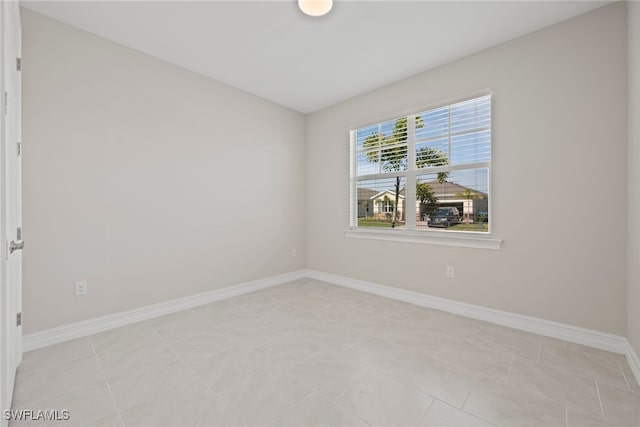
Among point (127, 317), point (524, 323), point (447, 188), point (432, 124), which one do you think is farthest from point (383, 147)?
point (127, 317)

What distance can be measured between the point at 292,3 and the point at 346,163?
7.18ft

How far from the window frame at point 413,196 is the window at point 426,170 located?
1 cm

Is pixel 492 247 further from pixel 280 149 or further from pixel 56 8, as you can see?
pixel 56 8

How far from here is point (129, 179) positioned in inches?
110

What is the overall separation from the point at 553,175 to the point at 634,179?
0.52 meters

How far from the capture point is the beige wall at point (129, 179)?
7.64 ft

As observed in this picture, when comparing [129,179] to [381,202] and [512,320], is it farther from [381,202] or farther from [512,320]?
[512,320]

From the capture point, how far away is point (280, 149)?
4285 millimetres

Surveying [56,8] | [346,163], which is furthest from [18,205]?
[346,163]

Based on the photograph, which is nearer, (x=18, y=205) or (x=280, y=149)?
(x=18, y=205)

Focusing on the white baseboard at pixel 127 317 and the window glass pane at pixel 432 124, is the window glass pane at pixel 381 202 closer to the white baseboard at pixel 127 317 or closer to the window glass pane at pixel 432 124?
the window glass pane at pixel 432 124

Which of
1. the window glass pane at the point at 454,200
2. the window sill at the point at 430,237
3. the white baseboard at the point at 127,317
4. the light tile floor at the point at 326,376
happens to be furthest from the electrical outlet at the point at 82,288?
the window glass pane at the point at 454,200

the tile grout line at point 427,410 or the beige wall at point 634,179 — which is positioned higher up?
the beige wall at point 634,179

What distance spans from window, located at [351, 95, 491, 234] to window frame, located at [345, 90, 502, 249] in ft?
0.04
